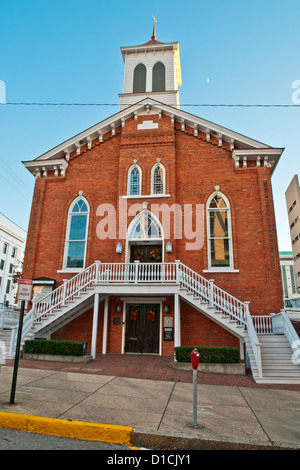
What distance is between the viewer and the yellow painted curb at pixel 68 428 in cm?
491

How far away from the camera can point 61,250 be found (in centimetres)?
1603

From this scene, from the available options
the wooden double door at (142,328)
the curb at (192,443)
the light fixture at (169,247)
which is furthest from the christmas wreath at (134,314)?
the curb at (192,443)

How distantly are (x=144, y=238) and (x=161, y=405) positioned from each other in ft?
30.5

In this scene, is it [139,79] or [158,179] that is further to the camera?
[139,79]

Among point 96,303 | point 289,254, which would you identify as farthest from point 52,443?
point 289,254

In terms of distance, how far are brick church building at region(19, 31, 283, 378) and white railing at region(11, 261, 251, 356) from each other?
2.6 inches

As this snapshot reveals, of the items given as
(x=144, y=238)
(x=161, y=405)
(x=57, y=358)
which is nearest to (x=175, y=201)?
(x=144, y=238)

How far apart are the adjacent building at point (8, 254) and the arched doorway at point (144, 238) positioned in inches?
1493

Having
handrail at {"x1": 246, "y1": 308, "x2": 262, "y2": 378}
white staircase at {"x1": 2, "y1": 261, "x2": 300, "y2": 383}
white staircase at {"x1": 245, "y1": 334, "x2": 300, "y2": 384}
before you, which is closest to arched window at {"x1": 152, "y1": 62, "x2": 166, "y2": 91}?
white staircase at {"x1": 2, "y1": 261, "x2": 300, "y2": 383}

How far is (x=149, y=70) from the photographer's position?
21.0 metres

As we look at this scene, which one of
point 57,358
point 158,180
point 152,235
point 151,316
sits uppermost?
point 158,180

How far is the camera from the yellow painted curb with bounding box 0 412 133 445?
491cm

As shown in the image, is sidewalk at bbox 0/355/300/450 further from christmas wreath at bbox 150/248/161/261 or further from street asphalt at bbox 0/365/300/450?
christmas wreath at bbox 150/248/161/261

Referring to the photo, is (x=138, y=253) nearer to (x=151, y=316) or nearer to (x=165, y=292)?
(x=151, y=316)
